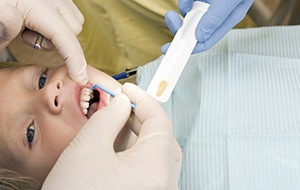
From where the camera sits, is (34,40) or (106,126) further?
(34,40)

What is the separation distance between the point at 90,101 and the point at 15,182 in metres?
0.32

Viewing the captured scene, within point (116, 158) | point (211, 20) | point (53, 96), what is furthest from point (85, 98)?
point (211, 20)

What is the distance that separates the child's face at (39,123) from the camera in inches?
48.4

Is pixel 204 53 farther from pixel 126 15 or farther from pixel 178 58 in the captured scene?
pixel 126 15

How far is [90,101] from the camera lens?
1.34 metres

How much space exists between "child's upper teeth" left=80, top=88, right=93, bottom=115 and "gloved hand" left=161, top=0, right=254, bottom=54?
0.25 meters

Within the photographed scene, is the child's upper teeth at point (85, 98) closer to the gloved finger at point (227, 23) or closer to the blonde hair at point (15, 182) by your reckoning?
the blonde hair at point (15, 182)

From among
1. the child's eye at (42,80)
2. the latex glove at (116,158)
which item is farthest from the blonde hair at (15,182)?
the child's eye at (42,80)

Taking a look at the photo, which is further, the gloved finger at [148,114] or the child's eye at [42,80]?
the child's eye at [42,80]

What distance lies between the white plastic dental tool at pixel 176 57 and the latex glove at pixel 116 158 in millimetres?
157

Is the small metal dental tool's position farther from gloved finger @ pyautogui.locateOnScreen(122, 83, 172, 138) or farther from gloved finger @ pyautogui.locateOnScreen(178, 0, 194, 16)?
gloved finger @ pyautogui.locateOnScreen(178, 0, 194, 16)

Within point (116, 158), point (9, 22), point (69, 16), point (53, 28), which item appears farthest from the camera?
point (69, 16)

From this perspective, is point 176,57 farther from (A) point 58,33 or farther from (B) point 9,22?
(B) point 9,22

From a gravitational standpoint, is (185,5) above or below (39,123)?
above
